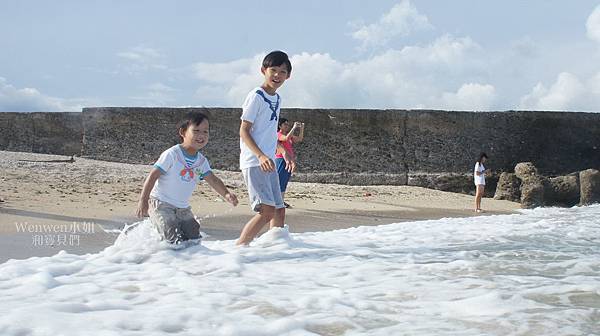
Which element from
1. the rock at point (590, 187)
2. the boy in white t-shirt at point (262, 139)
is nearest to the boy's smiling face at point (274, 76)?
the boy in white t-shirt at point (262, 139)

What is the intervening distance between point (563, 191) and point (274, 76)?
32.4 ft

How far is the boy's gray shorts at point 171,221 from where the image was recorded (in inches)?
160

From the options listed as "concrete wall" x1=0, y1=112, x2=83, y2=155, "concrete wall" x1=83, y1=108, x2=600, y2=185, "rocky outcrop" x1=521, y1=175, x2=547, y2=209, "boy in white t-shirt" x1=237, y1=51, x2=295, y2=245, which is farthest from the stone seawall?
"boy in white t-shirt" x1=237, y1=51, x2=295, y2=245

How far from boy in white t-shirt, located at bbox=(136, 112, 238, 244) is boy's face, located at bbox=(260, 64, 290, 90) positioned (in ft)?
1.75

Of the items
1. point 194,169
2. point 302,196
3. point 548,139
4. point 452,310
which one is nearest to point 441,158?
point 548,139

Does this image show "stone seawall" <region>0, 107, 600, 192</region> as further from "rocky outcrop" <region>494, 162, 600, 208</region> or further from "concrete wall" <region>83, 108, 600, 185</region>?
"rocky outcrop" <region>494, 162, 600, 208</region>

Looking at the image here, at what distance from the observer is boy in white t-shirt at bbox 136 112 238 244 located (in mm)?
4059

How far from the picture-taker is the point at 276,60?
427 cm

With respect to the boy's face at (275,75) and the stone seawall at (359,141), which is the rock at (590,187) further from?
the boy's face at (275,75)

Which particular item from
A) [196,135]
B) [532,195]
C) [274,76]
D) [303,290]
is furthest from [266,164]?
[532,195]

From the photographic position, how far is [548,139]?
45.5ft

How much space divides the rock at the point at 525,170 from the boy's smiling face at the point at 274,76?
9.09 metres

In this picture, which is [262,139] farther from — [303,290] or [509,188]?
[509,188]

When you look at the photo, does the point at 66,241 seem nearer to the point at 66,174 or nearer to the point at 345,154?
the point at 66,174
